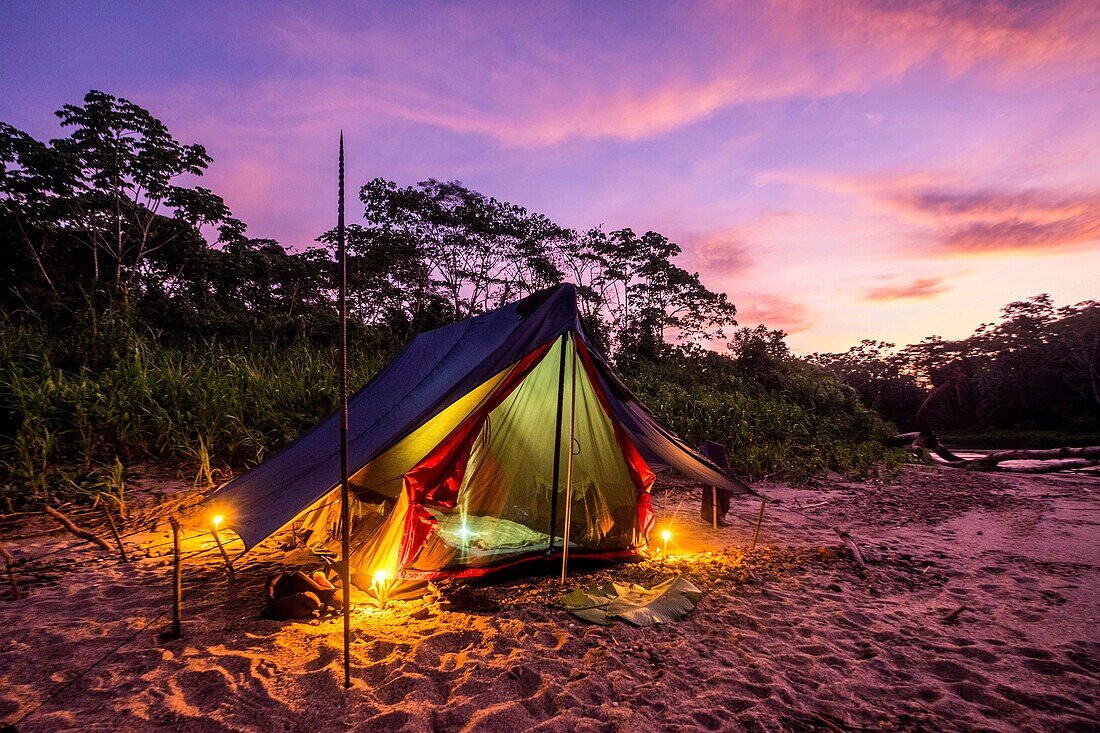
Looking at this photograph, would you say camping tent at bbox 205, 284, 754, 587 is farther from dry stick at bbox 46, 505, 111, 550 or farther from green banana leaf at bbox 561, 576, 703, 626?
dry stick at bbox 46, 505, 111, 550

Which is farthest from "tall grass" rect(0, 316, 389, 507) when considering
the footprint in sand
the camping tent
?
the footprint in sand

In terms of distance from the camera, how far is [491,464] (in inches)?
151

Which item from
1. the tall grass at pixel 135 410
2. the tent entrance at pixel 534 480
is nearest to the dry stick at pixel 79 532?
the tall grass at pixel 135 410

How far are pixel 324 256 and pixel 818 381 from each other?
2129 cm

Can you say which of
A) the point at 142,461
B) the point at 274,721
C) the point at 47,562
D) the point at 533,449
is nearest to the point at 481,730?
the point at 274,721

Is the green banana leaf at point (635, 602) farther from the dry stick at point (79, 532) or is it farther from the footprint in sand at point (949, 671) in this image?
the dry stick at point (79, 532)

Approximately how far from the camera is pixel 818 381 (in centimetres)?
1502

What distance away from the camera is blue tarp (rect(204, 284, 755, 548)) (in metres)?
2.73

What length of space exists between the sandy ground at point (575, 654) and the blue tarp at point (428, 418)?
0.56m

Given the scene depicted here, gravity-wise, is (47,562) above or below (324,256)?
below

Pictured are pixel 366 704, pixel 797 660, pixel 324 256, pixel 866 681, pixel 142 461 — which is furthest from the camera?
pixel 324 256

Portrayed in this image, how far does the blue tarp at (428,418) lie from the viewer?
2730mm

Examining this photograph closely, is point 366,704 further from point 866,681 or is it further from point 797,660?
point 866,681

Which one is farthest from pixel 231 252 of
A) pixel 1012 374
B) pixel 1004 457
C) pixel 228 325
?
pixel 1012 374
